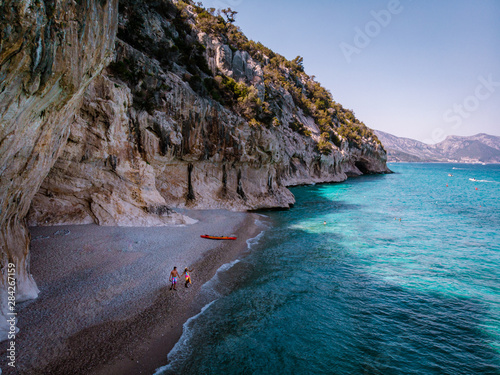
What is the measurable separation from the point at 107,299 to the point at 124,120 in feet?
47.9

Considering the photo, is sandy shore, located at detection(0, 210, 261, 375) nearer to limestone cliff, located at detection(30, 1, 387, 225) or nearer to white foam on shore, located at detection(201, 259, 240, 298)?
white foam on shore, located at detection(201, 259, 240, 298)

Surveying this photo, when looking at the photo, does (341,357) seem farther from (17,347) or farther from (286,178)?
(286,178)

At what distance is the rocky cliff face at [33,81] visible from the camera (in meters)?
6.43

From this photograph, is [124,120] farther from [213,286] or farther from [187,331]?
[187,331]

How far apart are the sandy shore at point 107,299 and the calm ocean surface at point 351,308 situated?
1138mm

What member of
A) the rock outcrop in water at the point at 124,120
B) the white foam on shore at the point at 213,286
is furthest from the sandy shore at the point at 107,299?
the rock outcrop in water at the point at 124,120

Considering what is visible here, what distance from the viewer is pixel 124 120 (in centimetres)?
2117

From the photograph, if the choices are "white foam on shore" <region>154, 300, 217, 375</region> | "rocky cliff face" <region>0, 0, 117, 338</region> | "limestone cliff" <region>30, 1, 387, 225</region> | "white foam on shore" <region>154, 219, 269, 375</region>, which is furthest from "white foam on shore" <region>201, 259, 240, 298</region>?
"limestone cliff" <region>30, 1, 387, 225</region>

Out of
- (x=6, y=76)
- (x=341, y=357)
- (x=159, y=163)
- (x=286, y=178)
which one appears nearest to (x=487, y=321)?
(x=341, y=357)

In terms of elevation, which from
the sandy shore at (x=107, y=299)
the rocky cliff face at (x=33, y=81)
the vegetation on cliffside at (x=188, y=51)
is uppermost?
the vegetation on cliffside at (x=188, y=51)

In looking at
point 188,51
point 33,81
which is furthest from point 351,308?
point 188,51

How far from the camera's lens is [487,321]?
1227cm

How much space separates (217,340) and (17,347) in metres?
6.71

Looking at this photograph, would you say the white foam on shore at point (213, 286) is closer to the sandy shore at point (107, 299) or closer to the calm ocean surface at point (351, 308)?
the calm ocean surface at point (351, 308)
